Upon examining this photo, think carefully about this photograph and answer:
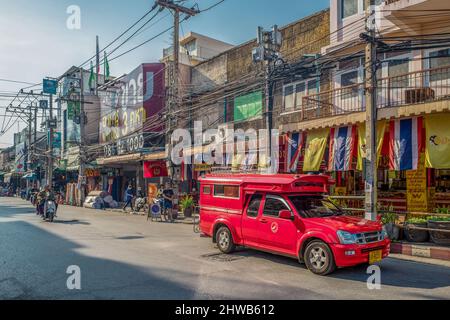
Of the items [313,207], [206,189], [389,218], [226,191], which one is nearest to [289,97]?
[389,218]

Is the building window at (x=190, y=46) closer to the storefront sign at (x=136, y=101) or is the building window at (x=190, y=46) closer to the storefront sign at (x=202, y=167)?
the storefront sign at (x=136, y=101)

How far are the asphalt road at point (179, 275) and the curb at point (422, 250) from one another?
28.8 inches

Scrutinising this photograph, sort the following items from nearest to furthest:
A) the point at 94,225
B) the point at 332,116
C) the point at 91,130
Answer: the point at 332,116 < the point at 94,225 < the point at 91,130

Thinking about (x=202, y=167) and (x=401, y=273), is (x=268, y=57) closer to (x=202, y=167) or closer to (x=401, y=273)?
(x=202, y=167)

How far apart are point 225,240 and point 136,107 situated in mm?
19886

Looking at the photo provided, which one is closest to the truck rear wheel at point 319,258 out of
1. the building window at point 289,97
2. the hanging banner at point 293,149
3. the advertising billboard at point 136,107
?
the hanging banner at point 293,149

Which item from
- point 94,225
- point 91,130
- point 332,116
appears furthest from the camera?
point 91,130

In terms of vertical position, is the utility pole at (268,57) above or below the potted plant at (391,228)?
above

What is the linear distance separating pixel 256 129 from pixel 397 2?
8.73 meters

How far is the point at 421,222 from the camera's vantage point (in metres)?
10.4

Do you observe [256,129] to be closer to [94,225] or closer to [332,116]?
[332,116]

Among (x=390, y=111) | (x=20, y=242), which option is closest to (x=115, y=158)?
(x=20, y=242)

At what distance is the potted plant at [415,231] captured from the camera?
33.4ft
